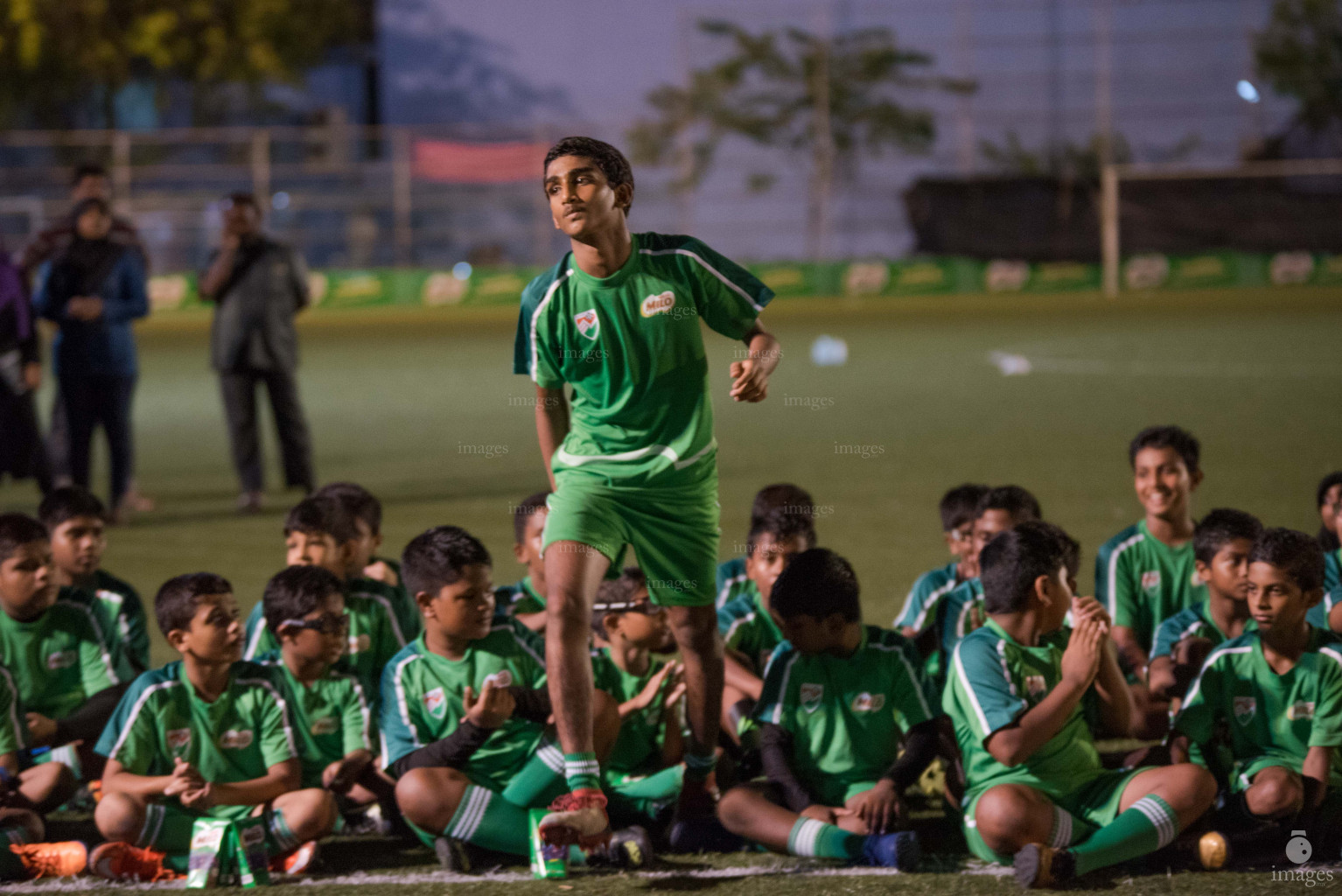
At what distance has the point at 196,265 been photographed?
83.9 feet

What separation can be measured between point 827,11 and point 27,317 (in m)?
21.4

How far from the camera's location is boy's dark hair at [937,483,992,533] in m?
5.04

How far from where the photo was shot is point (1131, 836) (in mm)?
3492

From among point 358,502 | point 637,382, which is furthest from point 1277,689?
point 358,502

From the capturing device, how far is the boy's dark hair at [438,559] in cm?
404

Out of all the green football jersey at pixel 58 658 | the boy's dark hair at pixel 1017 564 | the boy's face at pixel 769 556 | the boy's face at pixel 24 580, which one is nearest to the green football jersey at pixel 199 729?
the green football jersey at pixel 58 658

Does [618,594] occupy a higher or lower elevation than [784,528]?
lower

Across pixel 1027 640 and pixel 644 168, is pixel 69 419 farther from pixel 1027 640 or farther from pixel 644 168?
pixel 644 168

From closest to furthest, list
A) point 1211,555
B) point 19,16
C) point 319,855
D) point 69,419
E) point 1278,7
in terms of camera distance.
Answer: point 319,855, point 1211,555, point 69,419, point 1278,7, point 19,16

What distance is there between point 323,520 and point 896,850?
220 cm

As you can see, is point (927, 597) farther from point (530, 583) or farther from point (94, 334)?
point (94, 334)

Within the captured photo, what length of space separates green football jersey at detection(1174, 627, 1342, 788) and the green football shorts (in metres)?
1.30

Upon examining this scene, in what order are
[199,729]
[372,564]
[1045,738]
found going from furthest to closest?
1. [372,564]
2. [199,729]
3. [1045,738]

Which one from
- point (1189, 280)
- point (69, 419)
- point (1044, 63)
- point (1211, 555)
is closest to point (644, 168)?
point (1044, 63)
